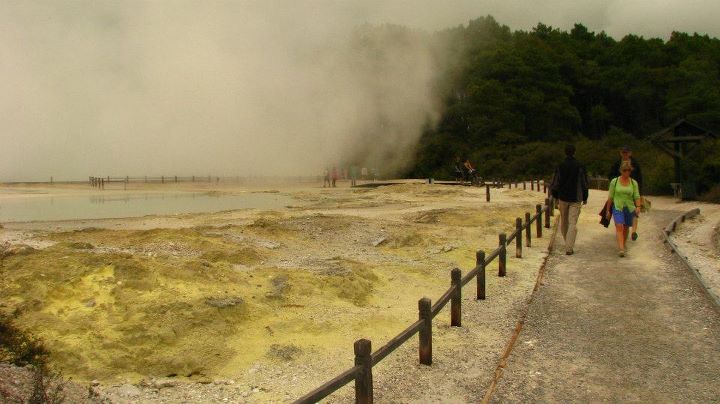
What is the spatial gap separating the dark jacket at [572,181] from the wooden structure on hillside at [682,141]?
1066cm

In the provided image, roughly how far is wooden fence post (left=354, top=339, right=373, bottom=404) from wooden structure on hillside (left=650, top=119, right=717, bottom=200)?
59.3ft

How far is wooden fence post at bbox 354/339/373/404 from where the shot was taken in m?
4.45

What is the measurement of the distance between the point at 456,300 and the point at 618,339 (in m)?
1.79

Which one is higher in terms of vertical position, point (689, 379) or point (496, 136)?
point (496, 136)

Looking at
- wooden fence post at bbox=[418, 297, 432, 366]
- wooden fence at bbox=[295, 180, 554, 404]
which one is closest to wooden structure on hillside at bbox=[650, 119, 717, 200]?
wooden fence at bbox=[295, 180, 554, 404]

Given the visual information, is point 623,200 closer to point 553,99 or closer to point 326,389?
point 326,389

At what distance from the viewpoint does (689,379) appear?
507 centimetres

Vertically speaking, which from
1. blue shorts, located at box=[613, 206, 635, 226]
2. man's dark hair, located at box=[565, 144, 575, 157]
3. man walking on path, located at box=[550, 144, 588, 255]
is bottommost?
blue shorts, located at box=[613, 206, 635, 226]

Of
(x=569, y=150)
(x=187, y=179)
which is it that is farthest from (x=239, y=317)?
(x=187, y=179)

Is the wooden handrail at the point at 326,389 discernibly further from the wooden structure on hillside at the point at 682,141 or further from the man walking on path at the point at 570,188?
the wooden structure on hillside at the point at 682,141

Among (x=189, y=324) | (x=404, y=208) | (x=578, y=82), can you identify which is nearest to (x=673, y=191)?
(x=404, y=208)

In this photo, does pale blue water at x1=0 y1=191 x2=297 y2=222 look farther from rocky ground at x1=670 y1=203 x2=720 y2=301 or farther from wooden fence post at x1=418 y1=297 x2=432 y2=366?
wooden fence post at x1=418 y1=297 x2=432 y2=366

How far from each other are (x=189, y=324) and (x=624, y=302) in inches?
218

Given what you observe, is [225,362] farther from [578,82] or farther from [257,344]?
[578,82]
